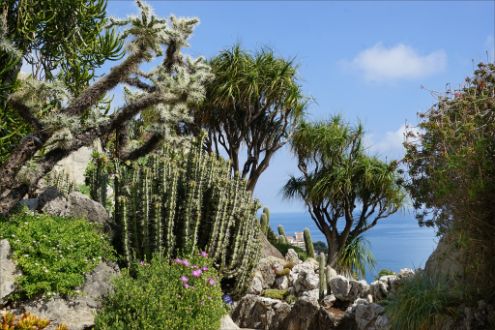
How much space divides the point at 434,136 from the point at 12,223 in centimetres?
605

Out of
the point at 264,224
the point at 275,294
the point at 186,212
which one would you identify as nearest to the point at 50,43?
the point at 186,212

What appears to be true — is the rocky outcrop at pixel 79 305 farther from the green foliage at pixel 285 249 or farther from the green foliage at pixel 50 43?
the green foliage at pixel 285 249

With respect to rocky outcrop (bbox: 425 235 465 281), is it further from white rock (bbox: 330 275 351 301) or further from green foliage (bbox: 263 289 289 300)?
green foliage (bbox: 263 289 289 300)

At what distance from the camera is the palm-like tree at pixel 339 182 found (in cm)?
1884

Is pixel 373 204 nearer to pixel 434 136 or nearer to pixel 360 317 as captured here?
Result: pixel 360 317

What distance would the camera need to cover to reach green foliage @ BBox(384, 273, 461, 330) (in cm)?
733

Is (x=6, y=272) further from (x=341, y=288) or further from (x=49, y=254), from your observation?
(x=341, y=288)

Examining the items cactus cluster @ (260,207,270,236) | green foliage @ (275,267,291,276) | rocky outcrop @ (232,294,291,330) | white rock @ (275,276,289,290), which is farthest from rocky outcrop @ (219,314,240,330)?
cactus cluster @ (260,207,270,236)

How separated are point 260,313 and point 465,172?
204 inches

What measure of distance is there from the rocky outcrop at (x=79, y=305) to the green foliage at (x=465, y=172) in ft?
15.0

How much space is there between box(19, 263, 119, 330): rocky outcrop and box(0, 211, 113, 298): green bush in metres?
0.14

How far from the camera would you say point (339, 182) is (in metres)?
18.6

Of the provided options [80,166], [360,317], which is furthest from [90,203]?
[80,166]

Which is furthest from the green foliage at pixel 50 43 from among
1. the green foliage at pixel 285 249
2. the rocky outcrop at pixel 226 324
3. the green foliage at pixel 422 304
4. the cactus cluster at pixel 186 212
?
the green foliage at pixel 285 249
